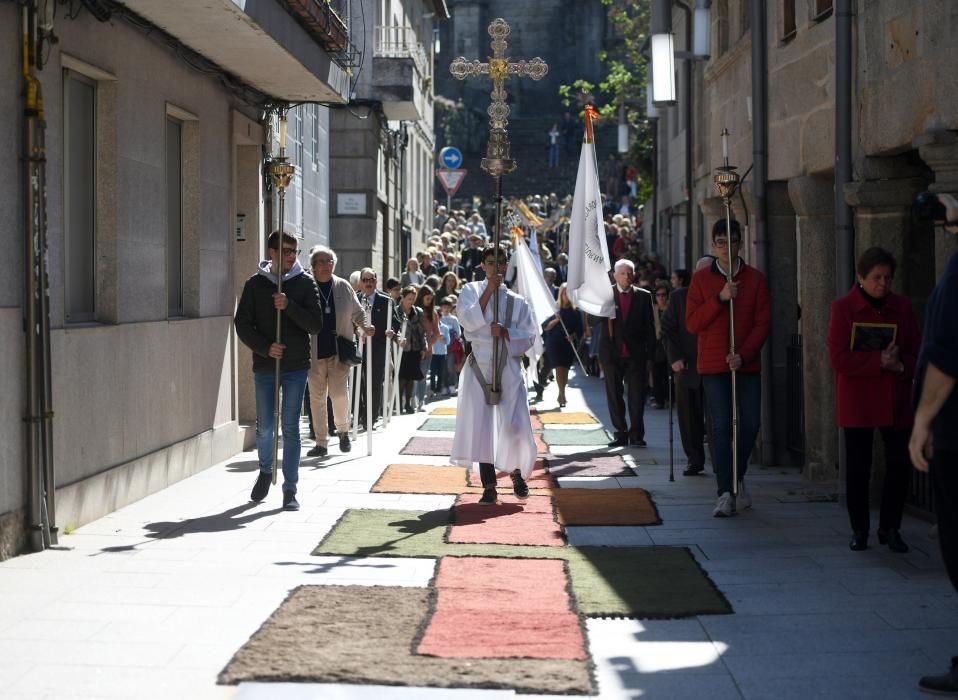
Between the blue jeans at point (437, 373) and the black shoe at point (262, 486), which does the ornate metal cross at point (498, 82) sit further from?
the blue jeans at point (437, 373)

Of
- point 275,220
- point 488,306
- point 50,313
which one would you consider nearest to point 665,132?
point 275,220

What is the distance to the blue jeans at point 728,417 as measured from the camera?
10977mm

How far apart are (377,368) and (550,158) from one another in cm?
4591

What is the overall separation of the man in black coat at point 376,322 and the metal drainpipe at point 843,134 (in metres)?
6.55

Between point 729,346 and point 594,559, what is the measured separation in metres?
2.55

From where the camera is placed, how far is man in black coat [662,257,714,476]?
1357 centimetres

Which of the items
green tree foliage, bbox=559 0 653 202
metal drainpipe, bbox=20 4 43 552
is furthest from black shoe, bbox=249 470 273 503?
green tree foliage, bbox=559 0 653 202

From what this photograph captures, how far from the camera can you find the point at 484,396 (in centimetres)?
1164

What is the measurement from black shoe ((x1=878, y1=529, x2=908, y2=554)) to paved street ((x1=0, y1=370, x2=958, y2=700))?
88 mm

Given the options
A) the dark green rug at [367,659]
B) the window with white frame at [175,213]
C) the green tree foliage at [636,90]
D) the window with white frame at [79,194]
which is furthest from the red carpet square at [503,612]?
the green tree foliage at [636,90]

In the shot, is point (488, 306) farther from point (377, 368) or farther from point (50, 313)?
point (377, 368)

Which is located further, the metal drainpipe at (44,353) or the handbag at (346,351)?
the handbag at (346,351)

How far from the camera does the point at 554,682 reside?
245 inches

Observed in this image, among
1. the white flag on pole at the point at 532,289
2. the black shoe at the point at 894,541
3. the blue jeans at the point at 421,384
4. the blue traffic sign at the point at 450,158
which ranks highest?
the blue traffic sign at the point at 450,158
